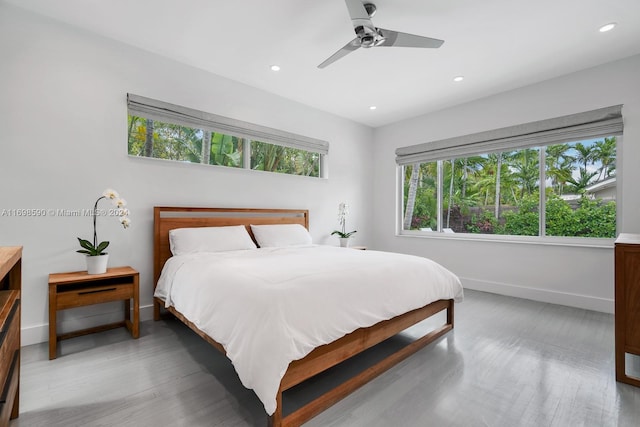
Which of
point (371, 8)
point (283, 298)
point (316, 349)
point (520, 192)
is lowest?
point (316, 349)

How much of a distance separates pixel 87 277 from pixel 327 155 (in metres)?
3.41

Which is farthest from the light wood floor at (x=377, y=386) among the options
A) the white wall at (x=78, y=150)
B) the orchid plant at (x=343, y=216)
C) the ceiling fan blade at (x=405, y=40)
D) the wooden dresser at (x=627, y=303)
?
the orchid plant at (x=343, y=216)

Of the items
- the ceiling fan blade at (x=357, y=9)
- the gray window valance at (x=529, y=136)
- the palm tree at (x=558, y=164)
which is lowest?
the palm tree at (x=558, y=164)

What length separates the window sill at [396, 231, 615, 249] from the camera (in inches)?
132

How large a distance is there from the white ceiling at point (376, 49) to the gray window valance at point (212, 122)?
52 centimetres

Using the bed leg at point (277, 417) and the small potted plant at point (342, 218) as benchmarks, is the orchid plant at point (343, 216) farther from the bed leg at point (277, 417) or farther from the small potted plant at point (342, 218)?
the bed leg at point (277, 417)

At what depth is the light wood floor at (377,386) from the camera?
1.56m

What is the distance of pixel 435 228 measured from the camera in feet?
16.1

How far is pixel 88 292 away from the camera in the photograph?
7.66 feet

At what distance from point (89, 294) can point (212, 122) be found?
2.09 meters

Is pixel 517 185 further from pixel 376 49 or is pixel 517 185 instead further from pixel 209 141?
pixel 209 141

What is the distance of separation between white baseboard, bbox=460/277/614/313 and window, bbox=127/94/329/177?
2982 mm

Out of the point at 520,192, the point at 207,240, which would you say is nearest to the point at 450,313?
the point at 520,192

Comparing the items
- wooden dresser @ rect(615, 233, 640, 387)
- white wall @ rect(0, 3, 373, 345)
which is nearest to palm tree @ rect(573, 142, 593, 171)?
wooden dresser @ rect(615, 233, 640, 387)
